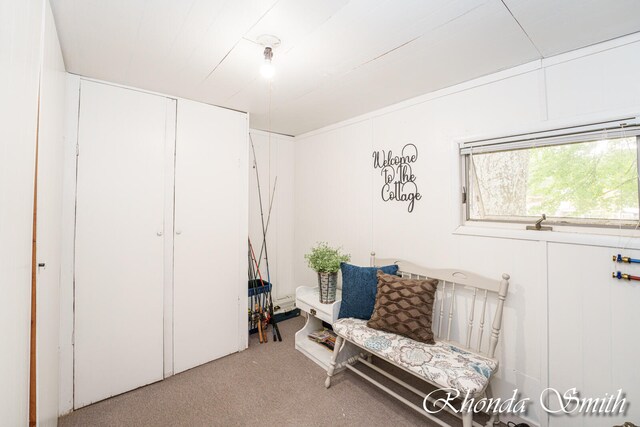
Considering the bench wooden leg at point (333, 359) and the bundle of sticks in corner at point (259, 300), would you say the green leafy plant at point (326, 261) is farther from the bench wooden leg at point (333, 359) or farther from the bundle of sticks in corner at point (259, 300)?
the bundle of sticks in corner at point (259, 300)

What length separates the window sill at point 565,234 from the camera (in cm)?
142

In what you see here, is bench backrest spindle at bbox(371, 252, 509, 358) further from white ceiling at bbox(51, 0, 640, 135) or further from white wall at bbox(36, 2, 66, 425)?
white wall at bbox(36, 2, 66, 425)

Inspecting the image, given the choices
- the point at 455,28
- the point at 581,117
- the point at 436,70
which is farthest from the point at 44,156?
→ the point at 581,117

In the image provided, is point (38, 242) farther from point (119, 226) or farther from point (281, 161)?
point (281, 161)

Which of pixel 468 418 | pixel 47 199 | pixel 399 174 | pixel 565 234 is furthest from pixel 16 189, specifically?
pixel 565 234

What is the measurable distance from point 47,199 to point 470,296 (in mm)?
2556

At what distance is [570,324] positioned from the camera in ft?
5.09

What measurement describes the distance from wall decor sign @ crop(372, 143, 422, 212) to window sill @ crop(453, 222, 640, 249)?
1.59 ft

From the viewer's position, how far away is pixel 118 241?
6.63ft

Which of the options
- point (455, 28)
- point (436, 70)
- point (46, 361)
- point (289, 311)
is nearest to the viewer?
point (46, 361)

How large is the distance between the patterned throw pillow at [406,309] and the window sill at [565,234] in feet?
1.60

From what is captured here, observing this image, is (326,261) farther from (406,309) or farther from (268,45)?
(268,45)

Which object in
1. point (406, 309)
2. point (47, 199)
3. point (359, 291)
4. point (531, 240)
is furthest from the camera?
point (359, 291)

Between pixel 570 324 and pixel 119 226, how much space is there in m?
3.02
